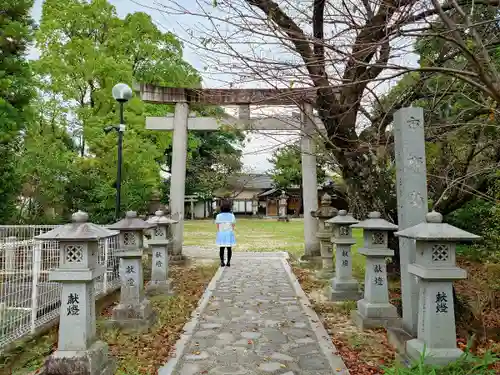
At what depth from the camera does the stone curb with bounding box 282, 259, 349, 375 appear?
14.9 feet

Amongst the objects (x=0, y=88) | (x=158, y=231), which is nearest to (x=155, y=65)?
(x=0, y=88)

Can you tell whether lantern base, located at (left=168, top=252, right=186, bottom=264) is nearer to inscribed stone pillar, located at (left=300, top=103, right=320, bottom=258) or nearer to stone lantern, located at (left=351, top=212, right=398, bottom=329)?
inscribed stone pillar, located at (left=300, top=103, right=320, bottom=258)

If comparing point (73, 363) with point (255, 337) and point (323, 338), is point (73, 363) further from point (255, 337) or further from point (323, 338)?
point (323, 338)

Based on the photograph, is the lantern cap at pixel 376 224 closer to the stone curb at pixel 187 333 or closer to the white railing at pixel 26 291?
the stone curb at pixel 187 333

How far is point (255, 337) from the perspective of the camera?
18.6 ft

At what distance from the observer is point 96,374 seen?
13.2 ft

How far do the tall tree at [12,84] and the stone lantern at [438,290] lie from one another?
13.4 m

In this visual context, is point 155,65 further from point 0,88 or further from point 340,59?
point 340,59

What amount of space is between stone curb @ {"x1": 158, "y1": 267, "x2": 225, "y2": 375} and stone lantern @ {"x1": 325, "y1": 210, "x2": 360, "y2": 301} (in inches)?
100

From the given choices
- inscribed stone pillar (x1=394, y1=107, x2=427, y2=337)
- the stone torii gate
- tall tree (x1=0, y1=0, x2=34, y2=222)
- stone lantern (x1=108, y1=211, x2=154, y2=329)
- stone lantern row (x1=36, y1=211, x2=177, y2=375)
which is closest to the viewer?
stone lantern row (x1=36, y1=211, x2=177, y2=375)

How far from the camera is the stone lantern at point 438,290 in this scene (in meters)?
3.85

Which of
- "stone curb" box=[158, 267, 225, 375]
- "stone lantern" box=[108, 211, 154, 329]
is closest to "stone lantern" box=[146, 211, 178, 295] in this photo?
"stone curb" box=[158, 267, 225, 375]

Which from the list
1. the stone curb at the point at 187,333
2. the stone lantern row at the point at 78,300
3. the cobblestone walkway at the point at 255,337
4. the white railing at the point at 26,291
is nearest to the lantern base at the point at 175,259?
the stone curb at the point at 187,333

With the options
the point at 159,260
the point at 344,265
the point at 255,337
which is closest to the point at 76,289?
the point at 255,337
